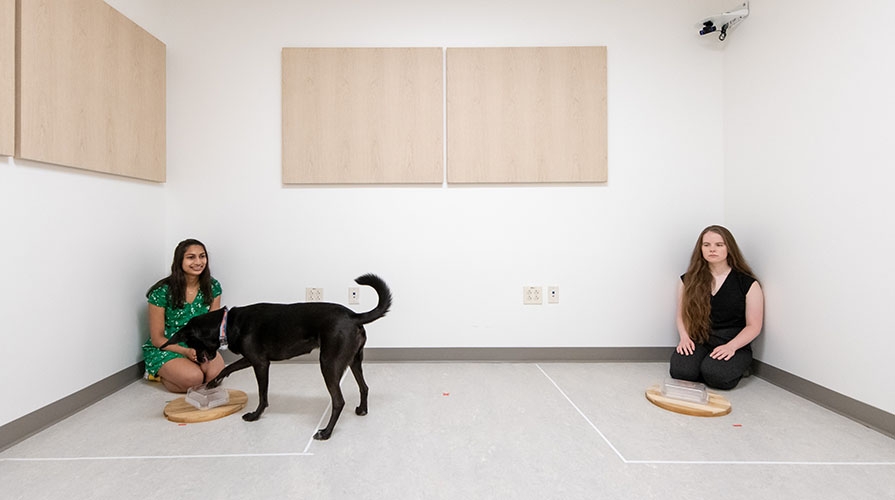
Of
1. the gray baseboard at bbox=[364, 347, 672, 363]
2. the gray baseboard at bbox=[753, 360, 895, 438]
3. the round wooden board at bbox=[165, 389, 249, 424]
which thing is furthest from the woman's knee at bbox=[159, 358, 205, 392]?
the gray baseboard at bbox=[753, 360, 895, 438]

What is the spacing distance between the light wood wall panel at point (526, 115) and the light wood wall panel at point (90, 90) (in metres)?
1.96

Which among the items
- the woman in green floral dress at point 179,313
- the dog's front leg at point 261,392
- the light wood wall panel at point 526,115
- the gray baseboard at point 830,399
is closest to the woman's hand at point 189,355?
the woman in green floral dress at point 179,313

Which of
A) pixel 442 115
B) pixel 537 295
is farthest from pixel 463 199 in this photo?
pixel 537 295

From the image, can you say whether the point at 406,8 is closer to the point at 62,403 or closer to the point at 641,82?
the point at 641,82

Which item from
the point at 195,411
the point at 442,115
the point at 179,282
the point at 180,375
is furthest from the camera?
the point at 442,115

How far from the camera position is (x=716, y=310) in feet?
8.89

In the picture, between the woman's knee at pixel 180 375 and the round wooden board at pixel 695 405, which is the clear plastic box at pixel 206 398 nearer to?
the woman's knee at pixel 180 375

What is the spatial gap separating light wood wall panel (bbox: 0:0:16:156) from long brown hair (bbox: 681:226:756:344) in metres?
3.63

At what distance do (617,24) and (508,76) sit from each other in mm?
869

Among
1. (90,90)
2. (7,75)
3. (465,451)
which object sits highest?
(90,90)

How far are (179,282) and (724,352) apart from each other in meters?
3.28

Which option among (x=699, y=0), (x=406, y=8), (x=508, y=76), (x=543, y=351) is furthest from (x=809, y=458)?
(x=406, y=8)

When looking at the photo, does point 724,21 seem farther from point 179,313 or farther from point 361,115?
point 179,313

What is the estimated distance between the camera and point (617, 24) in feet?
10.1
